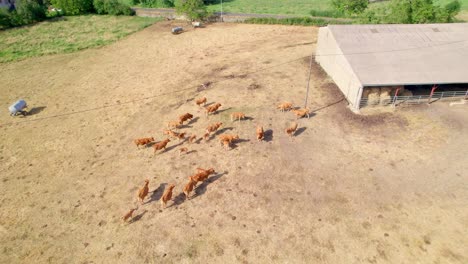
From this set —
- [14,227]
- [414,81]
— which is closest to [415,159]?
[414,81]

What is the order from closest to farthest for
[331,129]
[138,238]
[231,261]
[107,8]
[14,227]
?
[231,261] < [138,238] < [14,227] < [331,129] < [107,8]

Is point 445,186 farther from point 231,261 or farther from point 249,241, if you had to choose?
point 231,261

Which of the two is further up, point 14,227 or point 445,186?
point 445,186

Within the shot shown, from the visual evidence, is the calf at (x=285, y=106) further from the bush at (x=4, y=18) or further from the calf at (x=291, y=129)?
the bush at (x=4, y=18)

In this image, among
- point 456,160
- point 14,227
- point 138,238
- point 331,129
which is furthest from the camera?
point 331,129

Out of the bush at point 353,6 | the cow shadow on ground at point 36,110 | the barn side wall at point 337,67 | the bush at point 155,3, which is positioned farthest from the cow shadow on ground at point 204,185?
the bush at point 155,3

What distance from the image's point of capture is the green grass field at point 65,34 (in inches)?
1714

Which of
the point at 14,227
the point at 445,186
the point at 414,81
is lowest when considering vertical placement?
the point at 14,227

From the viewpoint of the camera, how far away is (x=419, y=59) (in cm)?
2667

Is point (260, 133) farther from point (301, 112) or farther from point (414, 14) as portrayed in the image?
point (414, 14)

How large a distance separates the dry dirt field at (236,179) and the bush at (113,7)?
1275 inches

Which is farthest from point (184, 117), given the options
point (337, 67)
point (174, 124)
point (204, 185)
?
point (337, 67)

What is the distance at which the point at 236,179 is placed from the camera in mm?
19172

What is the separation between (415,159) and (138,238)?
17.9 metres
